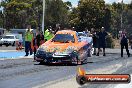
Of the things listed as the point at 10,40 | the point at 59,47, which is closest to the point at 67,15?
the point at 10,40

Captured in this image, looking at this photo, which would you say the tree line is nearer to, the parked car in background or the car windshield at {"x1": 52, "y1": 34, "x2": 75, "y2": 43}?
the parked car in background

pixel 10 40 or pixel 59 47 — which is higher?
pixel 10 40

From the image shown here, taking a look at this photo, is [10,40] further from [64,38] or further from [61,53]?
[61,53]

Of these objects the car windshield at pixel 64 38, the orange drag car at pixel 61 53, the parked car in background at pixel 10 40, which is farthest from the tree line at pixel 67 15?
the orange drag car at pixel 61 53

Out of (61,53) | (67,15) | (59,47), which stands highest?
(67,15)

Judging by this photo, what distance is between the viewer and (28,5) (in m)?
90.6

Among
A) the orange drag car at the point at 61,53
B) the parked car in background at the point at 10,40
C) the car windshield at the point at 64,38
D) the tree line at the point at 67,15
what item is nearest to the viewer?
the orange drag car at the point at 61,53

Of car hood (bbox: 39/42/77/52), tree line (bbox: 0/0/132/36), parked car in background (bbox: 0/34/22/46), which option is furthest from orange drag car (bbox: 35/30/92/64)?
tree line (bbox: 0/0/132/36)

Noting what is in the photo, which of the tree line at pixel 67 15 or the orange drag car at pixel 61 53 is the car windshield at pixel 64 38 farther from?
the tree line at pixel 67 15

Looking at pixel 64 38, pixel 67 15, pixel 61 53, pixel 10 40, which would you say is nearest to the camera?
pixel 61 53

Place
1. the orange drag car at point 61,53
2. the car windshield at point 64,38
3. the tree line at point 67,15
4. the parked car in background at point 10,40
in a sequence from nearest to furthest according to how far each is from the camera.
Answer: the orange drag car at point 61,53
the car windshield at point 64,38
the parked car in background at point 10,40
the tree line at point 67,15

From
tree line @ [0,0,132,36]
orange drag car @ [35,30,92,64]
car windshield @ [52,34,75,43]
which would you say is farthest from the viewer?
tree line @ [0,0,132,36]

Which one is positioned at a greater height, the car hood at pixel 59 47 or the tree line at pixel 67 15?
the tree line at pixel 67 15

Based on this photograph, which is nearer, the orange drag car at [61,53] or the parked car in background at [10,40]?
the orange drag car at [61,53]
